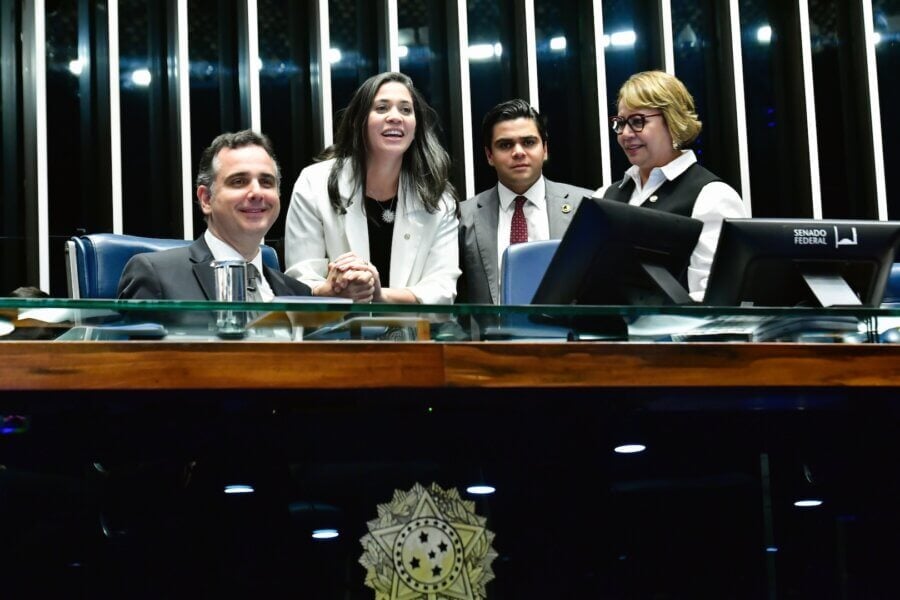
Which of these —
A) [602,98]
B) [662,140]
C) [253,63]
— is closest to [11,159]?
[253,63]

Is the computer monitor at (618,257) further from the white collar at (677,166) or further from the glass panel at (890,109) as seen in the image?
the glass panel at (890,109)

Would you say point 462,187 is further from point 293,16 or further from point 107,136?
point 107,136

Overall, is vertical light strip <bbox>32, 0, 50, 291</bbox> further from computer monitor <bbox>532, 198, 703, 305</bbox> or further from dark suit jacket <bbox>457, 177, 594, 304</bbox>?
computer monitor <bbox>532, 198, 703, 305</bbox>

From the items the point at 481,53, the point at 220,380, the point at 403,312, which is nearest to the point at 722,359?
the point at 403,312

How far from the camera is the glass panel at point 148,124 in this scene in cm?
461

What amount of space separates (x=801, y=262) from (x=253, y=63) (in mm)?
3302

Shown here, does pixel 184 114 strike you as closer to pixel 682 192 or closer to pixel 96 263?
pixel 96 263

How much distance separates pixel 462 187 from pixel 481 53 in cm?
66

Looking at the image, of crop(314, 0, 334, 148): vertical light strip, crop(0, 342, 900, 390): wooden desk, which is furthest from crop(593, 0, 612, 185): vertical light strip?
crop(0, 342, 900, 390): wooden desk

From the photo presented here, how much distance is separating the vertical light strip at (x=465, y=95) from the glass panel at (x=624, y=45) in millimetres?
643

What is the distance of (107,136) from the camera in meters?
4.51

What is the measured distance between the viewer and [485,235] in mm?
3504

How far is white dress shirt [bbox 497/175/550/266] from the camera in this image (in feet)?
11.5

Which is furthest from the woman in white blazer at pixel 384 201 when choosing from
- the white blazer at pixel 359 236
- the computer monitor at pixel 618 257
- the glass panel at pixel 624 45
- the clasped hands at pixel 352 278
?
the glass panel at pixel 624 45
